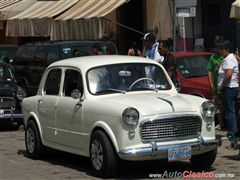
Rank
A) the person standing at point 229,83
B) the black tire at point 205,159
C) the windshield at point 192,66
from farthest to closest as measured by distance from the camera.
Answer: the windshield at point 192,66, the person standing at point 229,83, the black tire at point 205,159

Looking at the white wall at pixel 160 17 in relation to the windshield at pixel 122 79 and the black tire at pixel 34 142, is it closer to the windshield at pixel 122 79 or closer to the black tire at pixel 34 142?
the black tire at pixel 34 142

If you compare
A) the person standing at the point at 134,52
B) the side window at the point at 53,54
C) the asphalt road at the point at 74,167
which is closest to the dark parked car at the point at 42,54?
the side window at the point at 53,54

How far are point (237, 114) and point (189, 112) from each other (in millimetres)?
3173

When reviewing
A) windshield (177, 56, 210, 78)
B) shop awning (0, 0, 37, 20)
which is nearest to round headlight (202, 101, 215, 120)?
windshield (177, 56, 210, 78)

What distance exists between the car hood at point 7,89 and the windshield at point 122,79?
233 inches

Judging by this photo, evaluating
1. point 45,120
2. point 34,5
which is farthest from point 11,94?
point 34,5

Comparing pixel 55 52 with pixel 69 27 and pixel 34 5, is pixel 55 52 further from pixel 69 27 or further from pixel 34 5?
pixel 34 5

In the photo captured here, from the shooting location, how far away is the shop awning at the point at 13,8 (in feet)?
92.6

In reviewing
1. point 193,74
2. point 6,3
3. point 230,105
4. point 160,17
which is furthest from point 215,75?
point 6,3

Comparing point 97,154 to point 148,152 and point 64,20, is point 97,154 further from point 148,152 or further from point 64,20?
point 64,20

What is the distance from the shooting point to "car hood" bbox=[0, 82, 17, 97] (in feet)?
49.4

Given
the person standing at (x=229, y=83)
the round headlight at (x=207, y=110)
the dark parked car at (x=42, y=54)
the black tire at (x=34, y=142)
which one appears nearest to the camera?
the round headlight at (x=207, y=110)

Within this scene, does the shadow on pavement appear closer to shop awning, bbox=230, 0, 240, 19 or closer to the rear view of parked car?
the rear view of parked car

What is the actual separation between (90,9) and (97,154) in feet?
46.4
